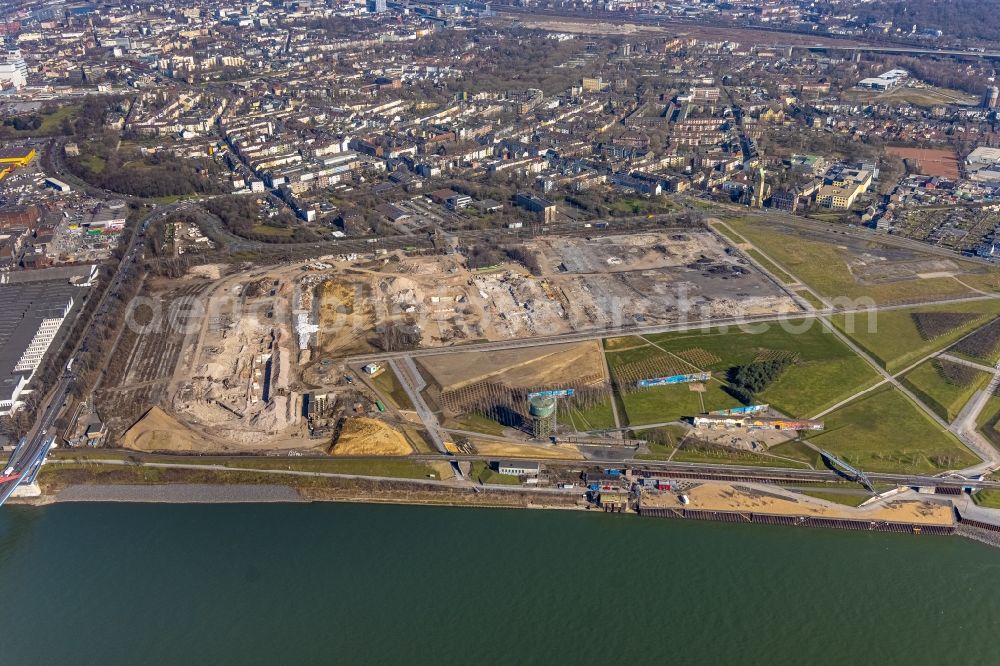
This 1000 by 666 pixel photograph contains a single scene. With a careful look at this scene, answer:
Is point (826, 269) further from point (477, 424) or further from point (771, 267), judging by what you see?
point (477, 424)

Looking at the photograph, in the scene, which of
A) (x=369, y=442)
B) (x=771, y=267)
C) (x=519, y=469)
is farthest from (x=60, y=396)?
(x=771, y=267)

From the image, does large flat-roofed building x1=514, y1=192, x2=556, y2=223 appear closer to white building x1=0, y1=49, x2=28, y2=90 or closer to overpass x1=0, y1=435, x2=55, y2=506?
overpass x1=0, y1=435, x2=55, y2=506

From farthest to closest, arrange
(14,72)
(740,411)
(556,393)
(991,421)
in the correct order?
(14,72)
(556,393)
(740,411)
(991,421)

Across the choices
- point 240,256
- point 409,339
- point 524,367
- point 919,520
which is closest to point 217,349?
point 409,339

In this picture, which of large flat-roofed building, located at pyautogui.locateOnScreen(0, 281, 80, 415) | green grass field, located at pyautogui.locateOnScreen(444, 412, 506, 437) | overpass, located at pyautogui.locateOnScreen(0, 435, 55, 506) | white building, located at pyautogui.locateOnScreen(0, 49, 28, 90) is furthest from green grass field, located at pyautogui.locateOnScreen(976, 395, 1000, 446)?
white building, located at pyautogui.locateOnScreen(0, 49, 28, 90)

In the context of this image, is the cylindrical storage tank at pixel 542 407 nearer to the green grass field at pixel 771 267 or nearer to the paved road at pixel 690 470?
the paved road at pixel 690 470

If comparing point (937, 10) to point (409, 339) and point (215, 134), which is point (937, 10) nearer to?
point (215, 134)

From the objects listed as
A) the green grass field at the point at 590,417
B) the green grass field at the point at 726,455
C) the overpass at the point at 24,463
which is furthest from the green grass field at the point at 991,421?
the overpass at the point at 24,463
